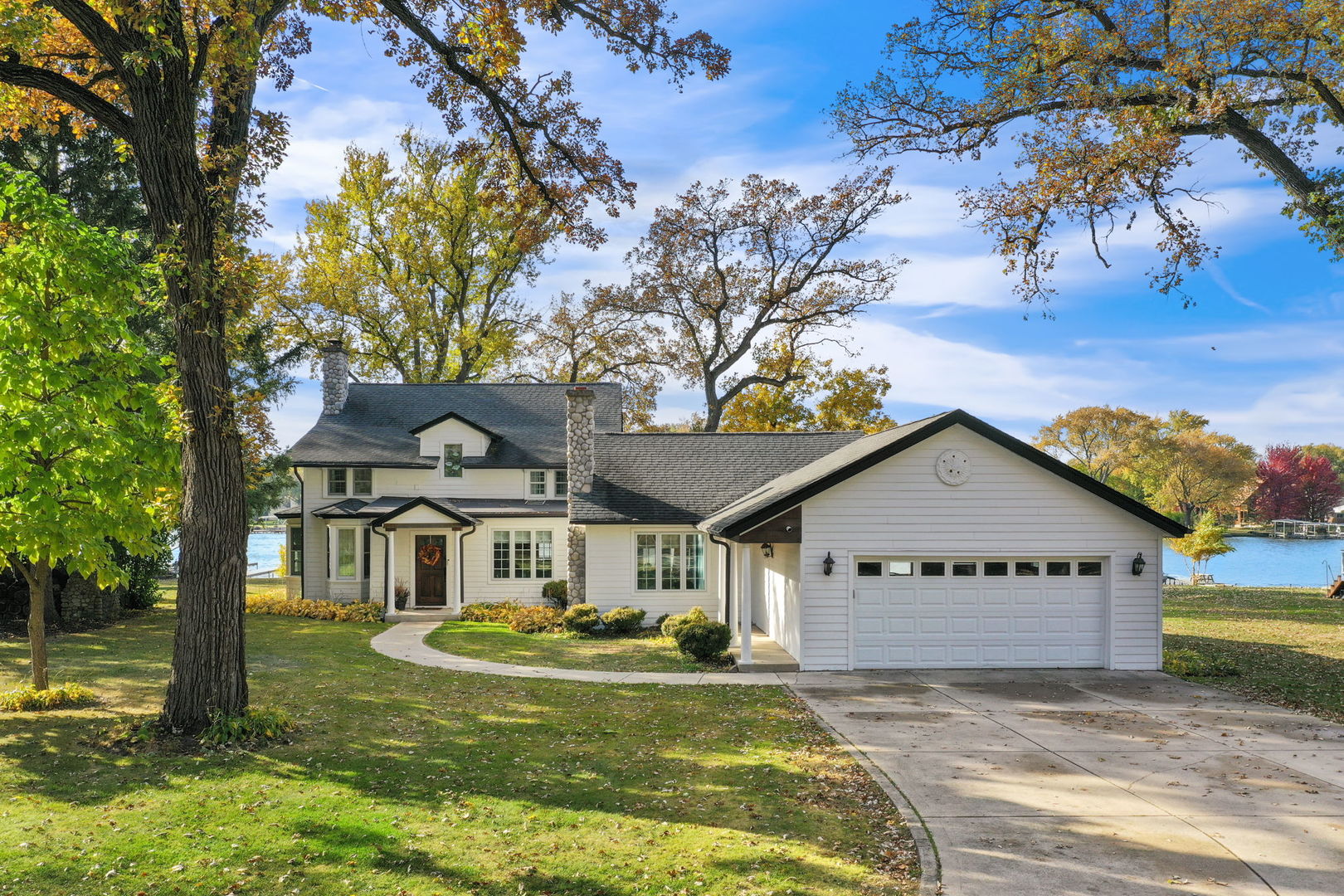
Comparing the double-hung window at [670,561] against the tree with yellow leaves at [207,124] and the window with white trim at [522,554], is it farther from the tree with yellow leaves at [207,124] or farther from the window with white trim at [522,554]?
the tree with yellow leaves at [207,124]

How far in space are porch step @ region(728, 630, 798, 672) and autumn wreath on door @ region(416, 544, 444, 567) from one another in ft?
36.1

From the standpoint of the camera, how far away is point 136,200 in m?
22.2

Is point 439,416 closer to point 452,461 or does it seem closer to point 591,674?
point 452,461

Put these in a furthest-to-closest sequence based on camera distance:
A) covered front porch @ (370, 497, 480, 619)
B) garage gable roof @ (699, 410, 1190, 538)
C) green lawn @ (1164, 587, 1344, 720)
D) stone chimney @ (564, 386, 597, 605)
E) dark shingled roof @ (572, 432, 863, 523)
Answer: covered front porch @ (370, 497, 480, 619) → stone chimney @ (564, 386, 597, 605) → dark shingled roof @ (572, 432, 863, 523) → garage gable roof @ (699, 410, 1190, 538) → green lawn @ (1164, 587, 1344, 720)

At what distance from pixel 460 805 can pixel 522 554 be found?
1689 cm

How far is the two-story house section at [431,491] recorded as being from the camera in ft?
79.8

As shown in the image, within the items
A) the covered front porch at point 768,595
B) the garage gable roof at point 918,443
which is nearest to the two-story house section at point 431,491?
the covered front porch at point 768,595

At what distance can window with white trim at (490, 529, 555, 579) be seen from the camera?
80.4 feet

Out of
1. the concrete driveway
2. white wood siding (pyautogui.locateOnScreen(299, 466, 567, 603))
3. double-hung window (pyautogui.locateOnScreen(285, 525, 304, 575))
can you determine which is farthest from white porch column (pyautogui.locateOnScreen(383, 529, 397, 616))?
the concrete driveway

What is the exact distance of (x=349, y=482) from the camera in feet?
85.5

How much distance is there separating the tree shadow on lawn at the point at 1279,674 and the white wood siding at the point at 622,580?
11.0 metres

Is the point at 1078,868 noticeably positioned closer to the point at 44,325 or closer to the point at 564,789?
the point at 564,789

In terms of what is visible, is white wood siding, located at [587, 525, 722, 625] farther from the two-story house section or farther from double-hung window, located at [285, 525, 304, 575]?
double-hung window, located at [285, 525, 304, 575]

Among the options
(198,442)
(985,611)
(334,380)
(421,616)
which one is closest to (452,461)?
(421,616)
